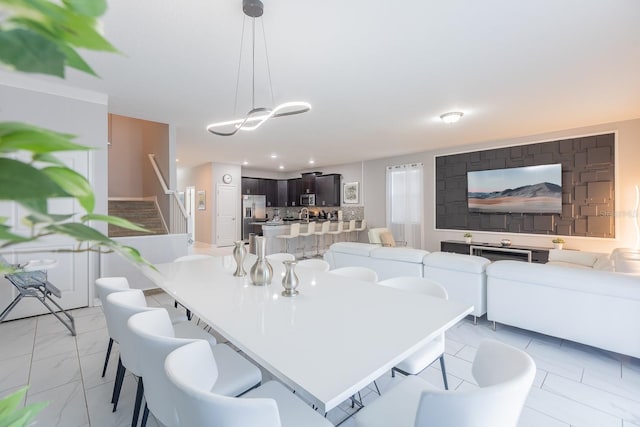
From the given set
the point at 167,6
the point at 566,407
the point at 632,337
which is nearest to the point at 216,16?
the point at 167,6

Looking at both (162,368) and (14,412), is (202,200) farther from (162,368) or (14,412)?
(14,412)

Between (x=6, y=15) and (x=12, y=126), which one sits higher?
(x=6, y=15)

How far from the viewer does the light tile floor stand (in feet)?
6.27

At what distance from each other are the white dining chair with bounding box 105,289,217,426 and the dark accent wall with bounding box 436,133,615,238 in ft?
20.8

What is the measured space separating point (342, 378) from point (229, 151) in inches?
284

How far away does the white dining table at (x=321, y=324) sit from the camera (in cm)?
104

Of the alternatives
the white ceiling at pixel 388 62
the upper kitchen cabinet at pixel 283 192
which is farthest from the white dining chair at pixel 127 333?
the upper kitchen cabinet at pixel 283 192

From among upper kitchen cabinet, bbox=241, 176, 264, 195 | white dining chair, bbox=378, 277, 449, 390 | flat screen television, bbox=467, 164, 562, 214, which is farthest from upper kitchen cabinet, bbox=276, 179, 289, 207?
white dining chair, bbox=378, 277, 449, 390

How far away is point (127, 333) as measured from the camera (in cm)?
160

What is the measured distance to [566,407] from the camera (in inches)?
78.1

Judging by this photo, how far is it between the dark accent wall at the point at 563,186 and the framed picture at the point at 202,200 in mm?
7318

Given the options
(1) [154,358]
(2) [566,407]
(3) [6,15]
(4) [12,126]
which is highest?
(3) [6,15]

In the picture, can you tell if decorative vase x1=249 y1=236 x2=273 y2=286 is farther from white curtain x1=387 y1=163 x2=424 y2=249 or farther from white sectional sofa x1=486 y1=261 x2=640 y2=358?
white curtain x1=387 y1=163 x2=424 y2=249

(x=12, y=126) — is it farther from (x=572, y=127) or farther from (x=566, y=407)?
(x=572, y=127)
